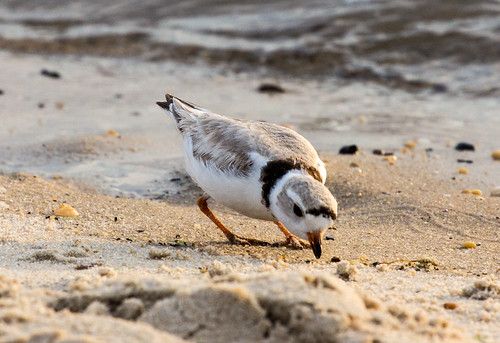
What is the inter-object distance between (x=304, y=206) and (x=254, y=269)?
0.50 m

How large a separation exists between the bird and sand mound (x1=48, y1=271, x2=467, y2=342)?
1195 millimetres

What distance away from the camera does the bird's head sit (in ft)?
13.5

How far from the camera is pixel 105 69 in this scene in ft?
41.2

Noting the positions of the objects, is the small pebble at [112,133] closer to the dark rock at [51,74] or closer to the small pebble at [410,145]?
the small pebble at [410,145]

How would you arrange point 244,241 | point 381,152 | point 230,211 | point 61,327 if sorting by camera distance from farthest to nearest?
1. point 381,152
2. point 230,211
3. point 244,241
4. point 61,327

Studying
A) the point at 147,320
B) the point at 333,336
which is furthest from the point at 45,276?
the point at 333,336

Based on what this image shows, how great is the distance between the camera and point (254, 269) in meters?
4.16

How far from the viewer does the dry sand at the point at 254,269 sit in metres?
2.72

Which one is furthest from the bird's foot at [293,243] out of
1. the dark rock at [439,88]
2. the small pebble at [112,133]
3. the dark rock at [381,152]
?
the dark rock at [439,88]

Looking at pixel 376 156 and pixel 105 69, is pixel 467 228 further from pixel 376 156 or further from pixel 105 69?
pixel 105 69

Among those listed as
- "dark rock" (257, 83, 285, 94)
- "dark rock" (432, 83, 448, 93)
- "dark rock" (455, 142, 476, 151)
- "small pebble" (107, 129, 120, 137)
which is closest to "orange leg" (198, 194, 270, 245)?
"small pebble" (107, 129, 120, 137)

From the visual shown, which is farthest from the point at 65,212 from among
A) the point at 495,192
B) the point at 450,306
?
the point at 495,192

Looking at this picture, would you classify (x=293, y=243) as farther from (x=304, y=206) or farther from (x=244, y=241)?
(x=304, y=206)

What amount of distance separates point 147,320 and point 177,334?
16cm
